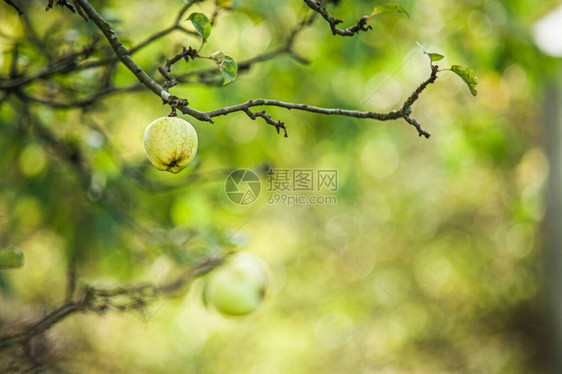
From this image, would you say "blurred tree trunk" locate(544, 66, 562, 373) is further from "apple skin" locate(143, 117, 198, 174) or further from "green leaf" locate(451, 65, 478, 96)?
"apple skin" locate(143, 117, 198, 174)

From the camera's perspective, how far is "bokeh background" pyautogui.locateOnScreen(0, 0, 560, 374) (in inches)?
52.0

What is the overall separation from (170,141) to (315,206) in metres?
3.24

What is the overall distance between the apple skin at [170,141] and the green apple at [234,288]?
0.53 meters

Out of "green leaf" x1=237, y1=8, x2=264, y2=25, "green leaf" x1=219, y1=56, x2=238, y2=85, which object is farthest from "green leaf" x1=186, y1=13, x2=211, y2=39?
"green leaf" x1=237, y1=8, x2=264, y2=25

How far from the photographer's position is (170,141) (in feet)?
1.73

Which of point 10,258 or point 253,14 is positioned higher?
point 253,14

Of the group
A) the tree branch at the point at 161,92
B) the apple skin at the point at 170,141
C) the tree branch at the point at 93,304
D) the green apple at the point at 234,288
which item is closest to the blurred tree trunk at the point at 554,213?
the green apple at the point at 234,288

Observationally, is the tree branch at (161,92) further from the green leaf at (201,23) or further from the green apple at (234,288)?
the green apple at (234,288)

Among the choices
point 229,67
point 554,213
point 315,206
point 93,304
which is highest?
point 554,213

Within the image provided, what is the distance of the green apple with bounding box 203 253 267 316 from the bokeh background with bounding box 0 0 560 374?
0.07 metres

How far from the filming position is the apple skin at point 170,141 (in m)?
0.53

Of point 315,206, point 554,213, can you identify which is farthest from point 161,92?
point 315,206

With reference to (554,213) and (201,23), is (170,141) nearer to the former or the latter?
(201,23)

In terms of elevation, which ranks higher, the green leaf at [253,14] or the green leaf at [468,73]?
the green leaf at [468,73]
